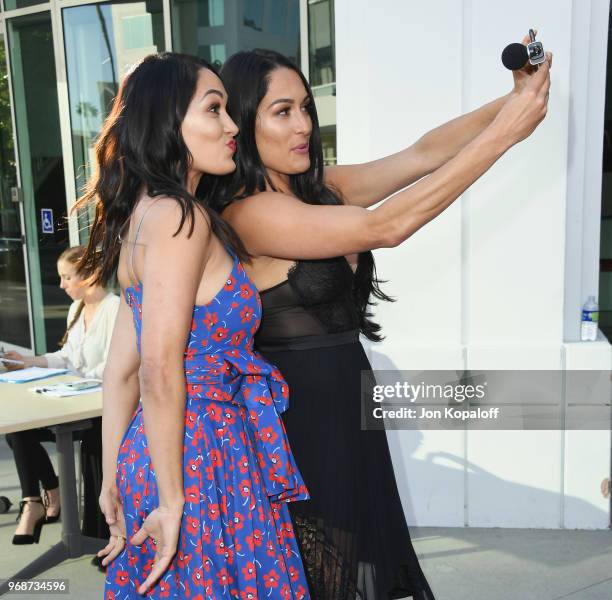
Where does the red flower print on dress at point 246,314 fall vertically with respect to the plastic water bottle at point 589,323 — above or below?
above

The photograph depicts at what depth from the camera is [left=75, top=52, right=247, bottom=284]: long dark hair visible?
1459 millimetres

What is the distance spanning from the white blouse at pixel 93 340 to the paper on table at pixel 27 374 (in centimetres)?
10

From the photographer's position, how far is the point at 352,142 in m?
3.45

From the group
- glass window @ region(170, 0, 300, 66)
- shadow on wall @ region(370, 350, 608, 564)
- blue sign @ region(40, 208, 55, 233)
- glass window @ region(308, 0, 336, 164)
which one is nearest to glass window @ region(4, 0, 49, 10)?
glass window @ region(170, 0, 300, 66)

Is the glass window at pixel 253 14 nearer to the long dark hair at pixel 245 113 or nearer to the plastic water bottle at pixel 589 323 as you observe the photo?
the plastic water bottle at pixel 589 323

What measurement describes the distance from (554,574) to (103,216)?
247cm

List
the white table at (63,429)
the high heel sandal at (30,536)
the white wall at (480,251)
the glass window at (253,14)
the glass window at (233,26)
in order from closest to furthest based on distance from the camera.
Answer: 1. the white table at (63,429)
2. the white wall at (480,251)
3. the high heel sandal at (30,536)
4. the glass window at (233,26)
5. the glass window at (253,14)

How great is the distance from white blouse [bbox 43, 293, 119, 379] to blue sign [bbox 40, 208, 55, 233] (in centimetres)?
301

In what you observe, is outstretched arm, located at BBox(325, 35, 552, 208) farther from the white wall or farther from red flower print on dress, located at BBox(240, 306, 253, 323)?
the white wall

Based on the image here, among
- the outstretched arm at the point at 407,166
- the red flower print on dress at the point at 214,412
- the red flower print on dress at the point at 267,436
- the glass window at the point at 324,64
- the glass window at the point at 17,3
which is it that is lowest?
the red flower print on dress at the point at 267,436

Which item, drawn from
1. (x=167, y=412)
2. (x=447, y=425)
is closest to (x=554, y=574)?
(x=447, y=425)

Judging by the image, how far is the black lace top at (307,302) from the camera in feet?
5.59

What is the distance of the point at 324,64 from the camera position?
5.07 m

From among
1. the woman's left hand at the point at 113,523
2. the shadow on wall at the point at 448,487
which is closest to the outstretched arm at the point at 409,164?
the woman's left hand at the point at 113,523
